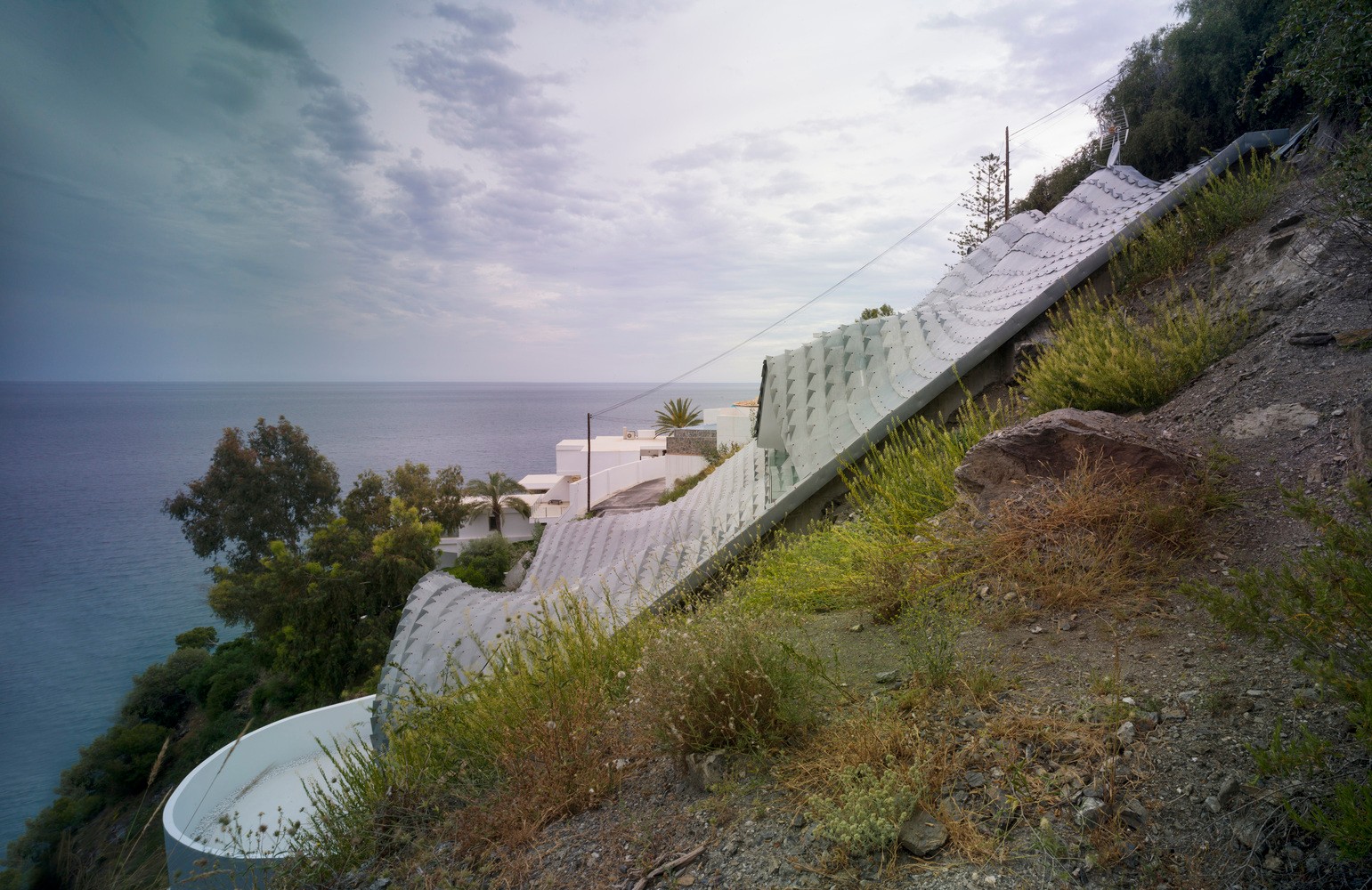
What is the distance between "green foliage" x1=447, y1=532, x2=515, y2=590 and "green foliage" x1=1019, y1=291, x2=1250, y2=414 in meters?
27.9

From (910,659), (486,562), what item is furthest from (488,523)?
(910,659)

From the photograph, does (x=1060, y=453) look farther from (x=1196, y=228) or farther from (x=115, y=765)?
(x=115, y=765)

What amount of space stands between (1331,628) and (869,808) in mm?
1474

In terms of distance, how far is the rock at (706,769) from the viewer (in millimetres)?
2760

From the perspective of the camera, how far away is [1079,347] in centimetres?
549

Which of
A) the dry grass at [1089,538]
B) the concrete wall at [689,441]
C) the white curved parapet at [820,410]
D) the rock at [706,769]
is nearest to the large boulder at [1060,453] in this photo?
the dry grass at [1089,538]

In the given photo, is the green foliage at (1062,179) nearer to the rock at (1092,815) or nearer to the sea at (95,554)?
the rock at (1092,815)

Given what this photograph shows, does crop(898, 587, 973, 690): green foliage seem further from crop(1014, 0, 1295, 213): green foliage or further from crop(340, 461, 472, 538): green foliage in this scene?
crop(340, 461, 472, 538): green foliage

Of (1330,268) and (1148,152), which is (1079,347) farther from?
(1148,152)

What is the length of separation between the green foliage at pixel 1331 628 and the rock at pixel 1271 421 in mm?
1685

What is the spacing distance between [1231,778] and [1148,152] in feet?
63.0

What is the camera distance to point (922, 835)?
2.19m

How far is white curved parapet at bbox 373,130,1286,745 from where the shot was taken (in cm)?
654

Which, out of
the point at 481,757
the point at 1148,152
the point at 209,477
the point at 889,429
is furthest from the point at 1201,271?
the point at 209,477
